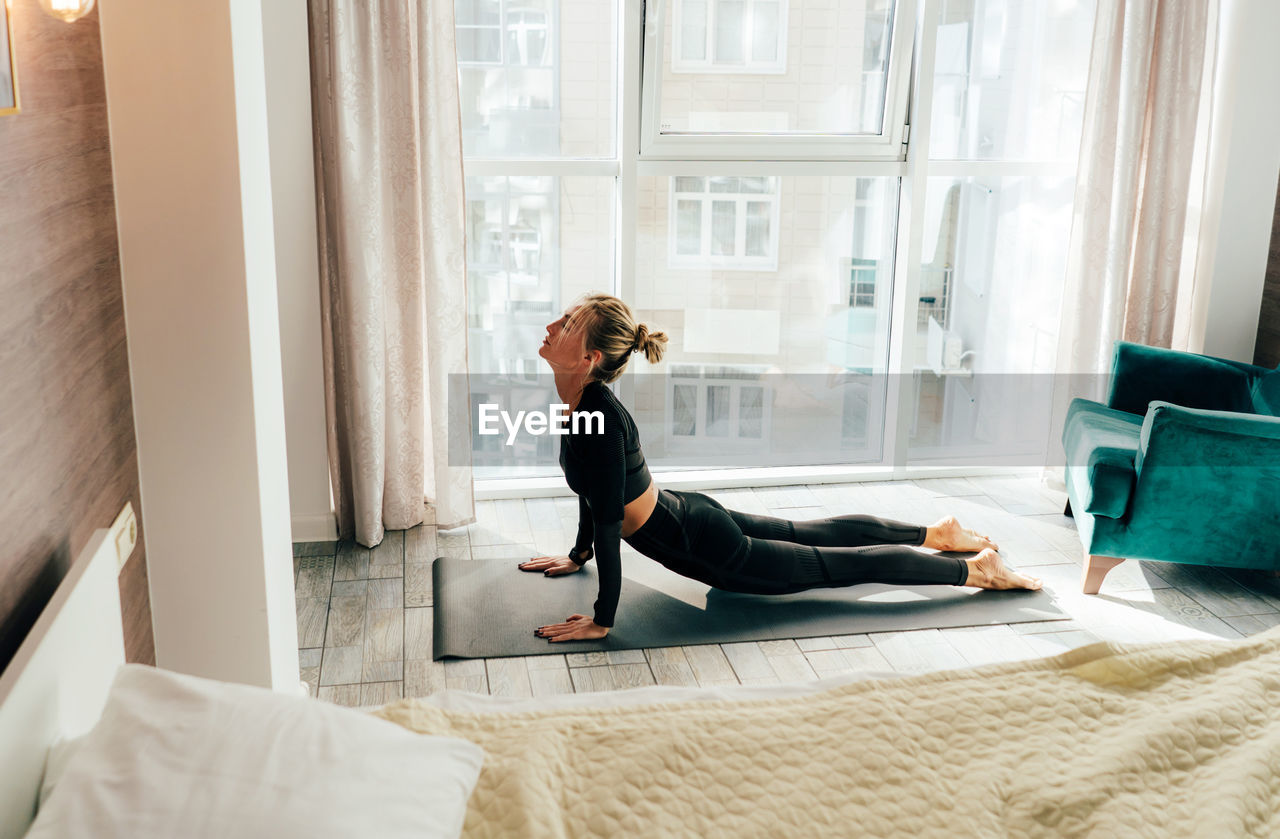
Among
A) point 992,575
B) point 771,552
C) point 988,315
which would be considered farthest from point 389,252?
point 988,315

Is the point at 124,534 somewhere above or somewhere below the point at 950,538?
above

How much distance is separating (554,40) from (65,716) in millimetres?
2910

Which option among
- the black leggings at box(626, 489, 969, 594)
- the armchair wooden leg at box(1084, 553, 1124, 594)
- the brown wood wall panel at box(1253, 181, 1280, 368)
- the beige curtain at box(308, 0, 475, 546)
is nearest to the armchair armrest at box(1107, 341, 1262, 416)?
the brown wood wall panel at box(1253, 181, 1280, 368)

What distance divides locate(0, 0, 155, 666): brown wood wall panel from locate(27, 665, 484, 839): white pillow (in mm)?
225

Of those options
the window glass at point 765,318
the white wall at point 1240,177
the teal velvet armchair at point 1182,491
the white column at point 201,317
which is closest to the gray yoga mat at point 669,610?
the teal velvet armchair at point 1182,491

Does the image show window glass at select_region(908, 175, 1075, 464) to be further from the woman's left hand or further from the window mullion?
the woman's left hand

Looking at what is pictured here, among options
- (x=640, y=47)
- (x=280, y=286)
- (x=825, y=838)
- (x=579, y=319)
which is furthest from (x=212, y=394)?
(x=640, y=47)

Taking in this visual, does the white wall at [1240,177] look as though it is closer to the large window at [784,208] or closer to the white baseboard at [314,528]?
the large window at [784,208]

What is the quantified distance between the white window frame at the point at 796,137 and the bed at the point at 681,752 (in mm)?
2524

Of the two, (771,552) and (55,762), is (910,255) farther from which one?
(55,762)

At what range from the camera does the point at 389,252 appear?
340cm

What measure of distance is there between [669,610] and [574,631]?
33cm

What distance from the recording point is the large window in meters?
3.71

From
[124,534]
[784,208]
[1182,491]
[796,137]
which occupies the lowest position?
[1182,491]
